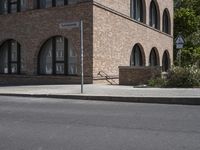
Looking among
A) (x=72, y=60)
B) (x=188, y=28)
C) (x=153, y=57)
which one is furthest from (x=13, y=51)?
(x=188, y=28)

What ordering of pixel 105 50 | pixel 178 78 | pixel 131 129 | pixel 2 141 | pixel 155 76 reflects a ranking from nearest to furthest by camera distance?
pixel 2 141 < pixel 131 129 < pixel 178 78 < pixel 155 76 < pixel 105 50

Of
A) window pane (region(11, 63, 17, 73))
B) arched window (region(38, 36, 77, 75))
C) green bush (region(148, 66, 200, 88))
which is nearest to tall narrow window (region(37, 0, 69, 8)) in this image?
arched window (region(38, 36, 77, 75))

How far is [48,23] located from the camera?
79.3 feet

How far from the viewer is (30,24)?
25.2m

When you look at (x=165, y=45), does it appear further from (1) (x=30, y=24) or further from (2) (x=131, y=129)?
(2) (x=131, y=129)

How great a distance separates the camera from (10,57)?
27156mm

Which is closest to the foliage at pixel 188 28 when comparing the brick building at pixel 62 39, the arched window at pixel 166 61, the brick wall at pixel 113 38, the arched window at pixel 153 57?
the arched window at pixel 166 61

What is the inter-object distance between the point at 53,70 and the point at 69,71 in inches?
50.9

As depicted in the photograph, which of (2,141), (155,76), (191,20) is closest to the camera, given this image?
(2,141)

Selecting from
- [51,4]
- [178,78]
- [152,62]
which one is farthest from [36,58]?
[152,62]

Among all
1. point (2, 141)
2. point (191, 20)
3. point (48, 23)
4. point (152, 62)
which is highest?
point (191, 20)

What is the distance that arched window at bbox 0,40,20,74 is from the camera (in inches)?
1048

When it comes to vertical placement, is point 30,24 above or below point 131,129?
above

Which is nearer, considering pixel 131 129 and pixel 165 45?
pixel 131 129
